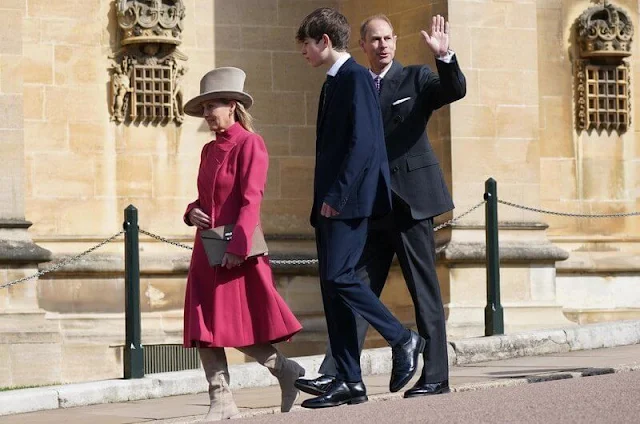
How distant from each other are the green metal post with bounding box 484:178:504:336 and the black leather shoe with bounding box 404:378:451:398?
3.82 metres

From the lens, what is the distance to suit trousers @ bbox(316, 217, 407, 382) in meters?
8.25

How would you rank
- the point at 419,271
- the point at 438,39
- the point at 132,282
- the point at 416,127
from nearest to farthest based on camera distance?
the point at 438,39 → the point at 419,271 → the point at 416,127 → the point at 132,282

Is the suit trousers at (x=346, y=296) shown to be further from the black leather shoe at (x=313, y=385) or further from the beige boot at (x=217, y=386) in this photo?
the beige boot at (x=217, y=386)

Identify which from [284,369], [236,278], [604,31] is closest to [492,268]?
[604,31]

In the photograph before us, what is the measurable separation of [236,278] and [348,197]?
0.72 m

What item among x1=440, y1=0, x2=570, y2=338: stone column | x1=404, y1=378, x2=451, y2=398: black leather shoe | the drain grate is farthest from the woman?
the drain grate

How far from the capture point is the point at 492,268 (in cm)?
1266

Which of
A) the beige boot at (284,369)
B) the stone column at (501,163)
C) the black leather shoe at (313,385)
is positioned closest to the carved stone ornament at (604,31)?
the stone column at (501,163)

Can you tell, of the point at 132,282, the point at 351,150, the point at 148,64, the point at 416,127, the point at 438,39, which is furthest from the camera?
the point at 148,64

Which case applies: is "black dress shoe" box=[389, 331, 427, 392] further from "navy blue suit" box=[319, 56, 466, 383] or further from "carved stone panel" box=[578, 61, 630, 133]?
"carved stone panel" box=[578, 61, 630, 133]

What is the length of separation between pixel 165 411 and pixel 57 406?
0.86 metres

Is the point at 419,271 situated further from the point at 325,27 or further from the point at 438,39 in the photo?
the point at 325,27

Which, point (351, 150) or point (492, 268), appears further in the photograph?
point (492, 268)

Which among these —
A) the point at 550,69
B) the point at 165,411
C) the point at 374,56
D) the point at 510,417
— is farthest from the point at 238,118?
the point at 550,69
